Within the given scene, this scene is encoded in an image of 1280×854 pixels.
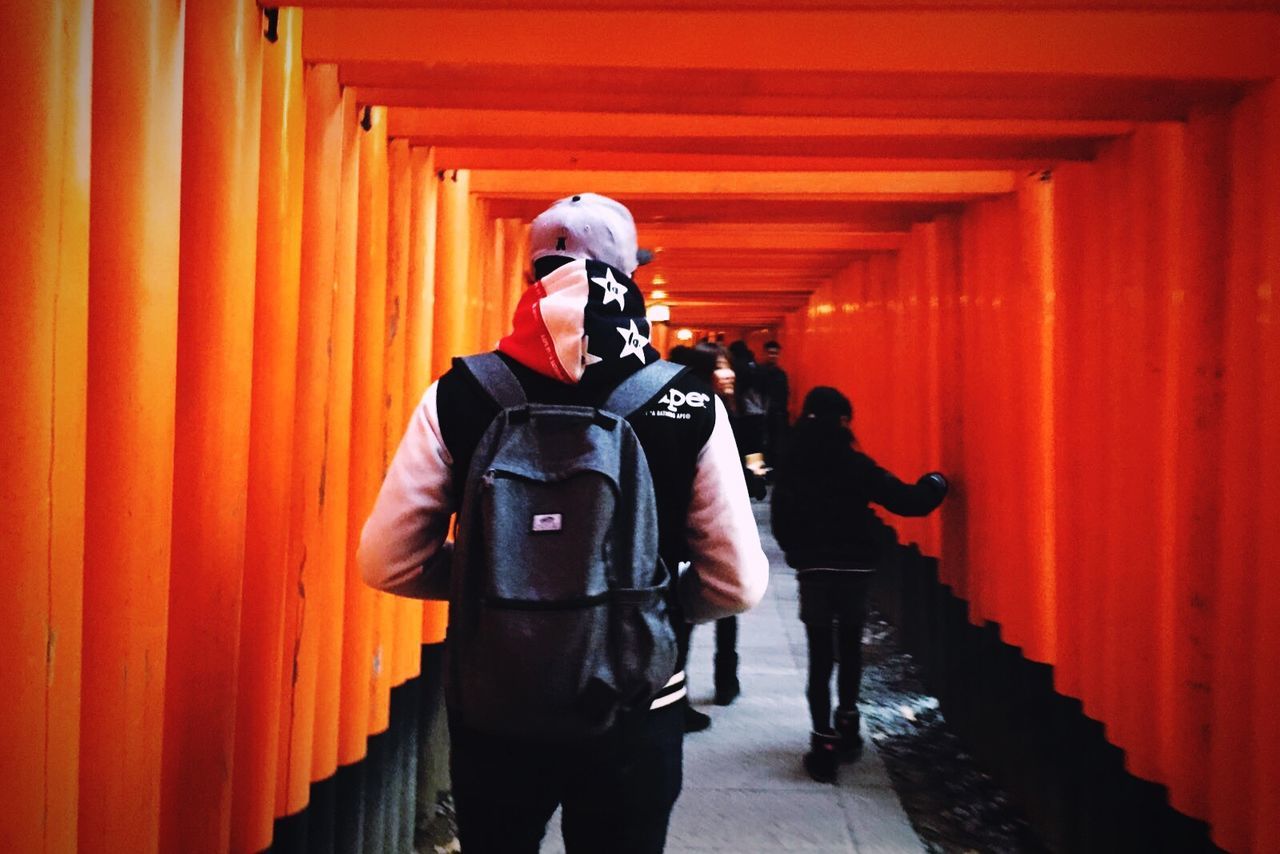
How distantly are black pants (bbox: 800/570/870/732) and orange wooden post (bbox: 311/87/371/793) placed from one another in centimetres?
233

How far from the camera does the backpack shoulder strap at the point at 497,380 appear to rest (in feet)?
6.11

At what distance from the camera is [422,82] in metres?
2.85

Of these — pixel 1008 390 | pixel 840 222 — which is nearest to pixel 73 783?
pixel 1008 390

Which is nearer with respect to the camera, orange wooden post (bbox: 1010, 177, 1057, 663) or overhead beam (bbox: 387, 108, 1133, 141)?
overhead beam (bbox: 387, 108, 1133, 141)

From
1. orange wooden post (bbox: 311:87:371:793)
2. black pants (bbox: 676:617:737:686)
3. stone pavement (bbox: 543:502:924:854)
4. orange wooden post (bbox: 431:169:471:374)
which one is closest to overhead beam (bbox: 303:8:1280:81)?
orange wooden post (bbox: 311:87:371:793)

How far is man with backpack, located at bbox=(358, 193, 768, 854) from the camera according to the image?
5.74 feet

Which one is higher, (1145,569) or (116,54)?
(116,54)

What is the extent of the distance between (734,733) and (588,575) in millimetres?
3878

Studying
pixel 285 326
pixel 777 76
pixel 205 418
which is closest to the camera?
pixel 205 418

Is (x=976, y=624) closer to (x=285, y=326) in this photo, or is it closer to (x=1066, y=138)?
(x=1066, y=138)

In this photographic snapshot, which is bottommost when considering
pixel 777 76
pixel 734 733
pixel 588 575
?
pixel 734 733

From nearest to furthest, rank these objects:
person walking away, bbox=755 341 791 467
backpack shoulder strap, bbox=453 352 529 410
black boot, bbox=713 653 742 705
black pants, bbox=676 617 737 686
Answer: backpack shoulder strap, bbox=453 352 529 410 < black pants, bbox=676 617 737 686 < black boot, bbox=713 653 742 705 < person walking away, bbox=755 341 791 467

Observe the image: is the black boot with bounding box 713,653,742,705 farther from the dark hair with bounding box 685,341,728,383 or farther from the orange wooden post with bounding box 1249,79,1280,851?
the orange wooden post with bounding box 1249,79,1280,851

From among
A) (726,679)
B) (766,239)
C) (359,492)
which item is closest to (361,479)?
(359,492)
